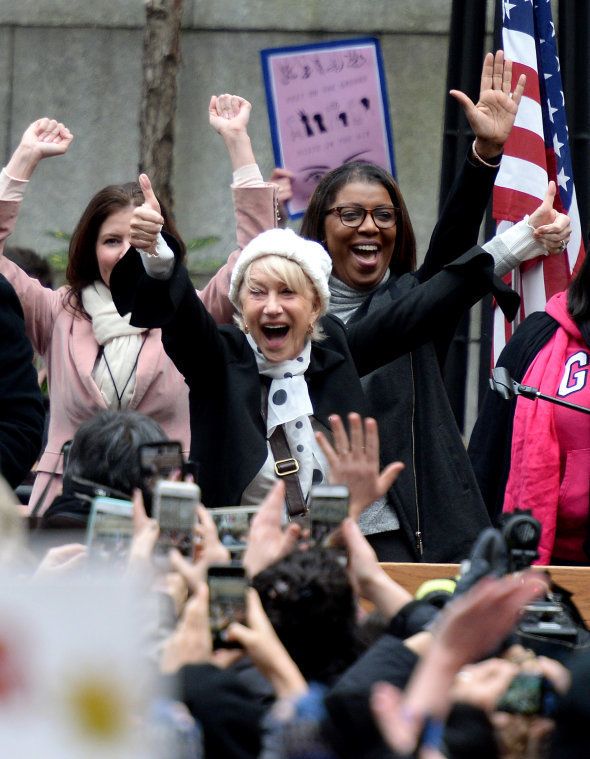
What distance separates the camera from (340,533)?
2969mm

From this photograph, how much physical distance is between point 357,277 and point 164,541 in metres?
1.98

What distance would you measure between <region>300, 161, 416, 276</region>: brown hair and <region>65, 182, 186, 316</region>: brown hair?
1.35 ft

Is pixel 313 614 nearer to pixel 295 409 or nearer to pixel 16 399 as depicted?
pixel 295 409

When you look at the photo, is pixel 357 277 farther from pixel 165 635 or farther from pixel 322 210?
pixel 165 635

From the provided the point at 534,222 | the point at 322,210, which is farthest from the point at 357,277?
the point at 534,222

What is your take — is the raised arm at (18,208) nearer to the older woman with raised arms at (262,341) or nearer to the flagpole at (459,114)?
the older woman with raised arms at (262,341)

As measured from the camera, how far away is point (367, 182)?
455 centimetres

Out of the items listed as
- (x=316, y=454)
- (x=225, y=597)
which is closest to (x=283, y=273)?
(x=316, y=454)

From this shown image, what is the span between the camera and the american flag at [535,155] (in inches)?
221

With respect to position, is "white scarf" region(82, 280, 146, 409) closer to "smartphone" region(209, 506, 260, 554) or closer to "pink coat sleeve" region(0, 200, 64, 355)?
"pink coat sleeve" region(0, 200, 64, 355)

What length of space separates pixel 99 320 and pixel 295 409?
Result: 2.99ft

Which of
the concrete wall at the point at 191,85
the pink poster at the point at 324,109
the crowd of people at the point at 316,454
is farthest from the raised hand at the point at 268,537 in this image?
the concrete wall at the point at 191,85

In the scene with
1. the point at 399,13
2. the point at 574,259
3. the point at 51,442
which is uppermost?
the point at 399,13

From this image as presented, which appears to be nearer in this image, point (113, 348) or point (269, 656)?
point (269, 656)
